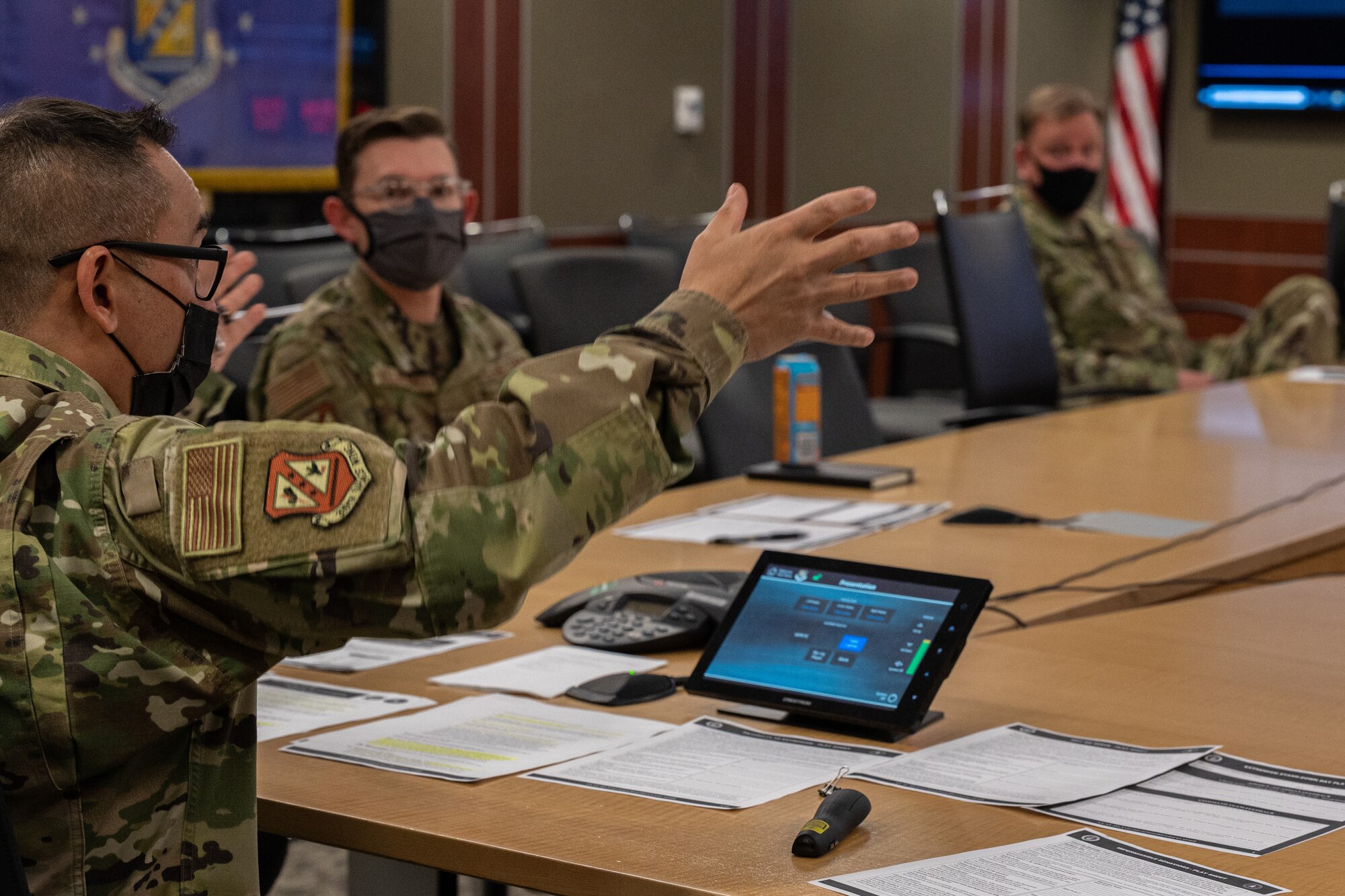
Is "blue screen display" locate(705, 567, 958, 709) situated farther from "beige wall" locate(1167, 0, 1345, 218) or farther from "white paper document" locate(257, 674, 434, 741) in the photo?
"beige wall" locate(1167, 0, 1345, 218)

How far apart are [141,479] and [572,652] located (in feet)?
2.72

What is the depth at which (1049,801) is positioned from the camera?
1.30m

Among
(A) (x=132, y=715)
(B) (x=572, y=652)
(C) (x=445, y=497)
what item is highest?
(C) (x=445, y=497)

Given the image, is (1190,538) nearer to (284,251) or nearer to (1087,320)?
(1087,320)

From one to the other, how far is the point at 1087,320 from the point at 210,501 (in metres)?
3.76

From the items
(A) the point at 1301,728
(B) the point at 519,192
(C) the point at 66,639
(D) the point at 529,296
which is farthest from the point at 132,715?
(B) the point at 519,192

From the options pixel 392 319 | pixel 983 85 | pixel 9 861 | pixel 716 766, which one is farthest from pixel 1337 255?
pixel 9 861

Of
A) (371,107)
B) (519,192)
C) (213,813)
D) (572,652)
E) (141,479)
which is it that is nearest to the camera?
(141,479)

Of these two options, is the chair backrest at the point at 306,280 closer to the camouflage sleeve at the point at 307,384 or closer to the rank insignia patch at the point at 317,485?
Answer: the camouflage sleeve at the point at 307,384

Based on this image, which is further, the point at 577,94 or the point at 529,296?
the point at 577,94

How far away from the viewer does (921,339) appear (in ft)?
16.0

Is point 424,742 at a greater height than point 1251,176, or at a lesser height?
lesser

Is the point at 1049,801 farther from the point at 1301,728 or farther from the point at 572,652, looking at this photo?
the point at 572,652

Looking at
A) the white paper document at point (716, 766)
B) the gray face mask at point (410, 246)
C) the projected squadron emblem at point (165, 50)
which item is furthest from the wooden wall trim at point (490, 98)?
the white paper document at point (716, 766)
